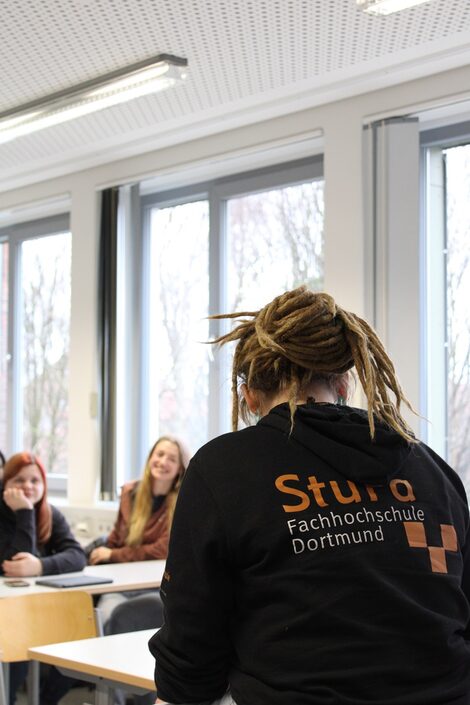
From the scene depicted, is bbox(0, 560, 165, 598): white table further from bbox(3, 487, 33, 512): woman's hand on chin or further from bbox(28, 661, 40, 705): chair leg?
bbox(28, 661, 40, 705): chair leg

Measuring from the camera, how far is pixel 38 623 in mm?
3402

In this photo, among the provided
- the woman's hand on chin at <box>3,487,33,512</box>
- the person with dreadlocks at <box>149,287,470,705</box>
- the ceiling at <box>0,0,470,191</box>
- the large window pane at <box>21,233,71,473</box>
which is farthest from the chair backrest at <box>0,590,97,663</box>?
the large window pane at <box>21,233,71,473</box>

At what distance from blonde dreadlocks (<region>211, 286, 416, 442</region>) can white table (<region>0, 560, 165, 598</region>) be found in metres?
2.43

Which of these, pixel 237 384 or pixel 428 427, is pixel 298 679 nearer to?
pixel 237 384

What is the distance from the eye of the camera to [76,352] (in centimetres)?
633

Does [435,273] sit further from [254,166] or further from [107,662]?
[107,662]

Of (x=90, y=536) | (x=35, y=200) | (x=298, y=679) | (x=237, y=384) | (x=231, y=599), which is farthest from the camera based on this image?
(x=35, y=200)

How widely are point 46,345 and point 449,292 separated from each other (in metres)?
3.37

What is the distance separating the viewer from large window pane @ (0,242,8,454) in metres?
7.35

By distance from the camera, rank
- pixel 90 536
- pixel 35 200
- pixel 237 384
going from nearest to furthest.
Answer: pixel 237 384 < pixel 90 536 < pixel 35 200

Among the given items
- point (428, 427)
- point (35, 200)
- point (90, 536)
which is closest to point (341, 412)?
point (428, 427)

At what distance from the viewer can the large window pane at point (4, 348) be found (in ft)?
24.1

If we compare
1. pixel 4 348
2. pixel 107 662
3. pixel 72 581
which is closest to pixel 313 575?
pixel 107 662

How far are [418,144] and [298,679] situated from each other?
140 inches
